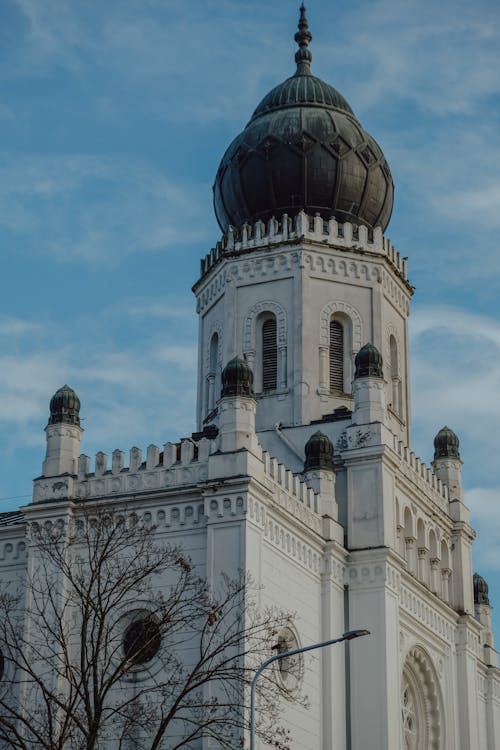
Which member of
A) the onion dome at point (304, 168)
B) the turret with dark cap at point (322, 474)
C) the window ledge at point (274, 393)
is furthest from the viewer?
the onion dome at point (304, 168)

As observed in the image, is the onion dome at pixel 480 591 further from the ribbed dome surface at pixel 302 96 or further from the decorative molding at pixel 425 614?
the ribbed dome surface at pixel 302 96

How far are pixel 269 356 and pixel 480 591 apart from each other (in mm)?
12620

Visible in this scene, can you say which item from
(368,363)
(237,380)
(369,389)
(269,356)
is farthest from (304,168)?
(237,380)

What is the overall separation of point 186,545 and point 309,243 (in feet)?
44.8

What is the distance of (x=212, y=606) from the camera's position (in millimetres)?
31672

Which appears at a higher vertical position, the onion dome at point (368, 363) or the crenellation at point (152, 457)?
the onion dome at point (368, 363)

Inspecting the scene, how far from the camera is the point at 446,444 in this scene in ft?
152

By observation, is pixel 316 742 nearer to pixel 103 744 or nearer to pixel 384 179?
pixel 103 744

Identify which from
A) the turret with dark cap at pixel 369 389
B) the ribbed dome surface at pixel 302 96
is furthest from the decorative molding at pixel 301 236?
the turret with dark cap at pixel 369 389

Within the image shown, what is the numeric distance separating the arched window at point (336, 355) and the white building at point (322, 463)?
71mm

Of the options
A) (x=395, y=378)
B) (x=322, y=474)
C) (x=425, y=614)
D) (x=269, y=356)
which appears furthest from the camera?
(x=395, y=378)

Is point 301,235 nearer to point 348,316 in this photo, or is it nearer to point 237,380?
point 348,316

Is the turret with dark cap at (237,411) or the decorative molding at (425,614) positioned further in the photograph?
the decorative molding at (425,614)

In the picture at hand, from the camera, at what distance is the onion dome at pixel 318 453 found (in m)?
39.4
